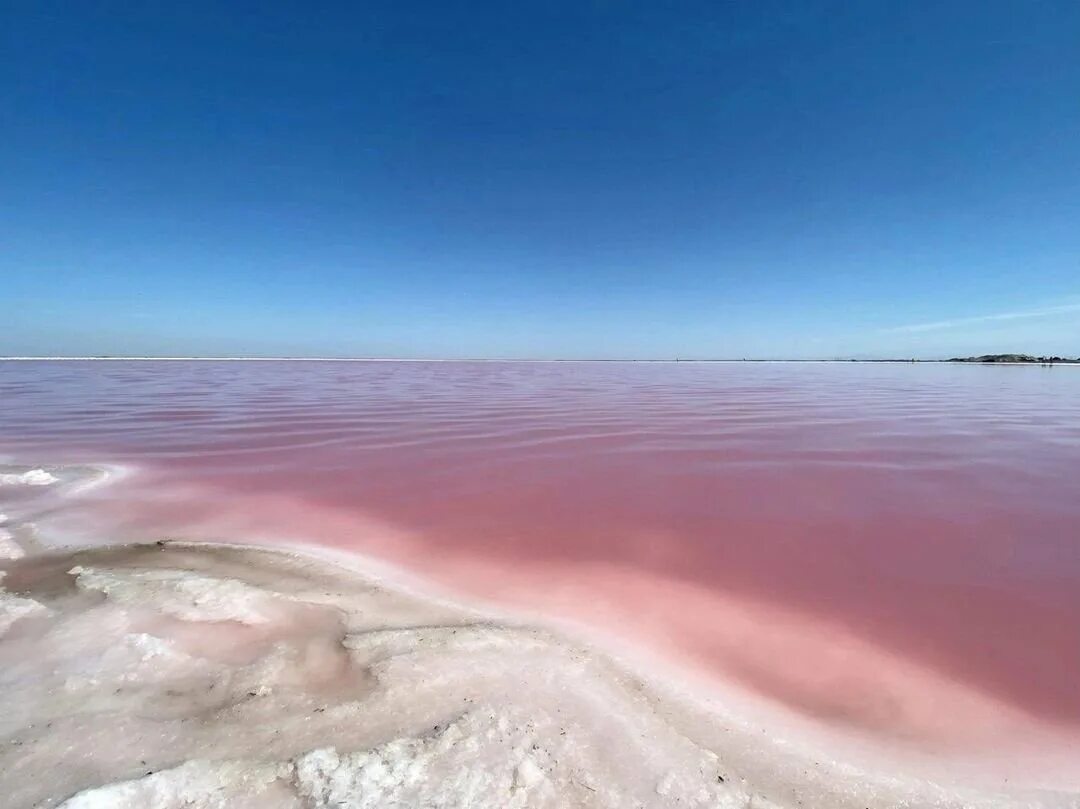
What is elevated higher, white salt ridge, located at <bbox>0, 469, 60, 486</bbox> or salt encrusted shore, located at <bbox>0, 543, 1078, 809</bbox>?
white salt ridge, located at <bbox>0, 469, 60, 486</bbox>

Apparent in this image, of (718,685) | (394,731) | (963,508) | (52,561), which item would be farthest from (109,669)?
(963,508)

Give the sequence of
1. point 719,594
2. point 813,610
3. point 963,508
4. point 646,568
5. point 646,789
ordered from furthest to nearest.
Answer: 1. point 963,508
2. point 646,568
3. point 719,594
4. point 813,610
5. point 646,789

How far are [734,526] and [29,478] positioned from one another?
678 cm

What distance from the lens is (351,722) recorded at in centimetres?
176

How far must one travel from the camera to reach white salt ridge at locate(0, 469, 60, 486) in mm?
4754

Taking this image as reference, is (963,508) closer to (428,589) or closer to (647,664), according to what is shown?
(647,664)

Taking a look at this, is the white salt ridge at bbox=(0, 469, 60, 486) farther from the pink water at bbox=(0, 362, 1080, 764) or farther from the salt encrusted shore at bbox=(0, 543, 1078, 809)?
the salt encrusted shore at bbox=(0, 543, 1078, 809)

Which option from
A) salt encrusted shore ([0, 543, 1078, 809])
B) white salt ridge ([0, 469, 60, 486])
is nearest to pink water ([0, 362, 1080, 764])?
salt encrusted shore ([0, 543, 1078, 809])

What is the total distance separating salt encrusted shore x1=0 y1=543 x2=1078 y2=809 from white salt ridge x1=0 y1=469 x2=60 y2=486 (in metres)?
3.08

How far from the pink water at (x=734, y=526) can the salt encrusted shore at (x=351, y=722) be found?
0.38 m

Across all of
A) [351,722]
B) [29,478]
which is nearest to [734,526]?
[351,722]

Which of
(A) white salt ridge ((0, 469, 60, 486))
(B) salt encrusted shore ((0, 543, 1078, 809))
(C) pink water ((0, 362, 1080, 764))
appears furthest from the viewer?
(A) white salt ridge ((0, 469, 60, 486))

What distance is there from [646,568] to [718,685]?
3.64 ft

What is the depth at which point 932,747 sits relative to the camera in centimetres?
180
